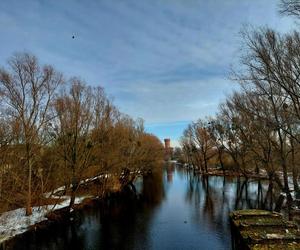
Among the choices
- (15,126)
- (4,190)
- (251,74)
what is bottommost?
(4,190)

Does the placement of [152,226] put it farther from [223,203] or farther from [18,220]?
[223,203]

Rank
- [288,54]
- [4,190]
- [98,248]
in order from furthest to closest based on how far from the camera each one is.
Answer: [4,190] → [98,248] → [288,54]

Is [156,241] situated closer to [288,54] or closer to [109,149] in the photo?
[288,54]

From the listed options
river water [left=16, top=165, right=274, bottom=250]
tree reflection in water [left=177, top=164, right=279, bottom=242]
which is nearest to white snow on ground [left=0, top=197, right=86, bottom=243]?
river water [left=16, top=165, right=274, bottom=250]

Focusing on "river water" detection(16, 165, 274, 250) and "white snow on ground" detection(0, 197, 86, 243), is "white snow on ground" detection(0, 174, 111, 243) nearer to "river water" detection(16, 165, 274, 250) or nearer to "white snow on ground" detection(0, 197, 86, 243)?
"white snow on ground" detection(0, 197, 86, 243)

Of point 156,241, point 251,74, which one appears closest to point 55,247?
point 156,241

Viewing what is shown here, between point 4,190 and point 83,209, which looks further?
point 83,209

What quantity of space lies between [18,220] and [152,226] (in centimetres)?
1002

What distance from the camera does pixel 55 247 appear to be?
19141 millimetres

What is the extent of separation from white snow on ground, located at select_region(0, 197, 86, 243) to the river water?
151cm

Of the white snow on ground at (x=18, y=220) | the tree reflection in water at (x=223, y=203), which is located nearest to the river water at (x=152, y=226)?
the tree reflection in water at (x=223, y=203)

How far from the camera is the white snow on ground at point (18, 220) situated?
70.9 ft

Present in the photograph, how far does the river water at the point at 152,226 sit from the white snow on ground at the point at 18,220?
1506 millimetres

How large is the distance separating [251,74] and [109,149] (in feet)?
76.1
